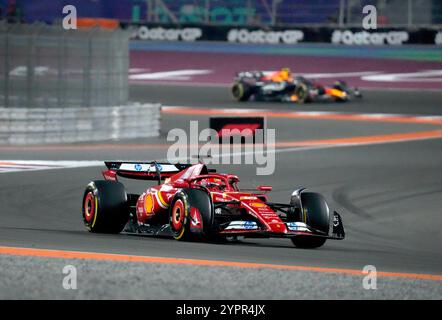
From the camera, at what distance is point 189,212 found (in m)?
10.4

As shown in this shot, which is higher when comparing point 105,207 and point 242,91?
point 105,207

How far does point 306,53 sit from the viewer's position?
127 ft

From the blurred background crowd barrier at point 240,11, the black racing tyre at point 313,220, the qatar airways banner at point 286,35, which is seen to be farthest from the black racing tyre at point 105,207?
the blurred background crowd barrier at point 240,11

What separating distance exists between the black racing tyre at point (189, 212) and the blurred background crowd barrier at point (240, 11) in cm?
2666

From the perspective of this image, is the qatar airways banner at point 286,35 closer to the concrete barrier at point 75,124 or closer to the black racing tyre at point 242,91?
the black racing tyre at point 242,91

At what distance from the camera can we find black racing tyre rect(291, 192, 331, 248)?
10805mm

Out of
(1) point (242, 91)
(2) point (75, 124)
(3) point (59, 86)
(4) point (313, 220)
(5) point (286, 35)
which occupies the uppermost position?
(5) point (286, 35)

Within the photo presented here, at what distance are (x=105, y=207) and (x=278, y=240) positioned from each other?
167 centimetres

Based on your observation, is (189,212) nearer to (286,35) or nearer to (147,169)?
(147,169)

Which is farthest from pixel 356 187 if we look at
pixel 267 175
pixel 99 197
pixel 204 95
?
pixel 204 95

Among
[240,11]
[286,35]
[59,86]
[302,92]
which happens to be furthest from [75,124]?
[240,11]
